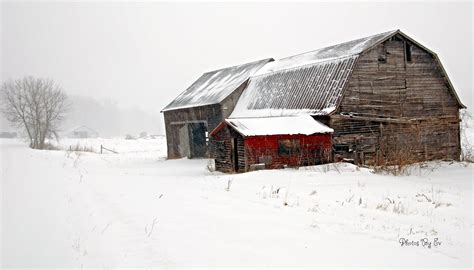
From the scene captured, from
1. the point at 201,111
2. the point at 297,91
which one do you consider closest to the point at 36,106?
the point at 201,111

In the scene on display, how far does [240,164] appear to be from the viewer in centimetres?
1584

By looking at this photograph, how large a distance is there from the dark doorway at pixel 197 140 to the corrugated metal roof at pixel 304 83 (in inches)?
151

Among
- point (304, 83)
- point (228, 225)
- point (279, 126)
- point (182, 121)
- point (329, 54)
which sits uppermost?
point (329, 54)

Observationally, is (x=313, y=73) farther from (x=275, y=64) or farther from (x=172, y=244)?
(x=172, y=244)

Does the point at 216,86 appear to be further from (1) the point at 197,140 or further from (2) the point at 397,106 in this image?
(2) the point at 397,106

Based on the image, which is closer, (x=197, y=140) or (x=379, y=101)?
(x=379, y=101)

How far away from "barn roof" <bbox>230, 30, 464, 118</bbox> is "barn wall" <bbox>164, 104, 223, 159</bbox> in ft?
4.86

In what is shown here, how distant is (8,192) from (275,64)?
19755 millimetres

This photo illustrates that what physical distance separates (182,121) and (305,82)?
10195 millimetres

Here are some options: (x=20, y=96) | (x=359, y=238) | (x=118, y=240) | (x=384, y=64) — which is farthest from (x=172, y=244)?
(x=20, y=96)

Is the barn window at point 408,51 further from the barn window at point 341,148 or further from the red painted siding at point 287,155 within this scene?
the red painted siding at point 287,155

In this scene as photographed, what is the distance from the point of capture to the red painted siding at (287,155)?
1524 centimetres

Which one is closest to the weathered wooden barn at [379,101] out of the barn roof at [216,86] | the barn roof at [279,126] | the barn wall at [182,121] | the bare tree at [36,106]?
the barn roof at [279,126]

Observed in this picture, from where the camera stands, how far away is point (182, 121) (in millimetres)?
27016
